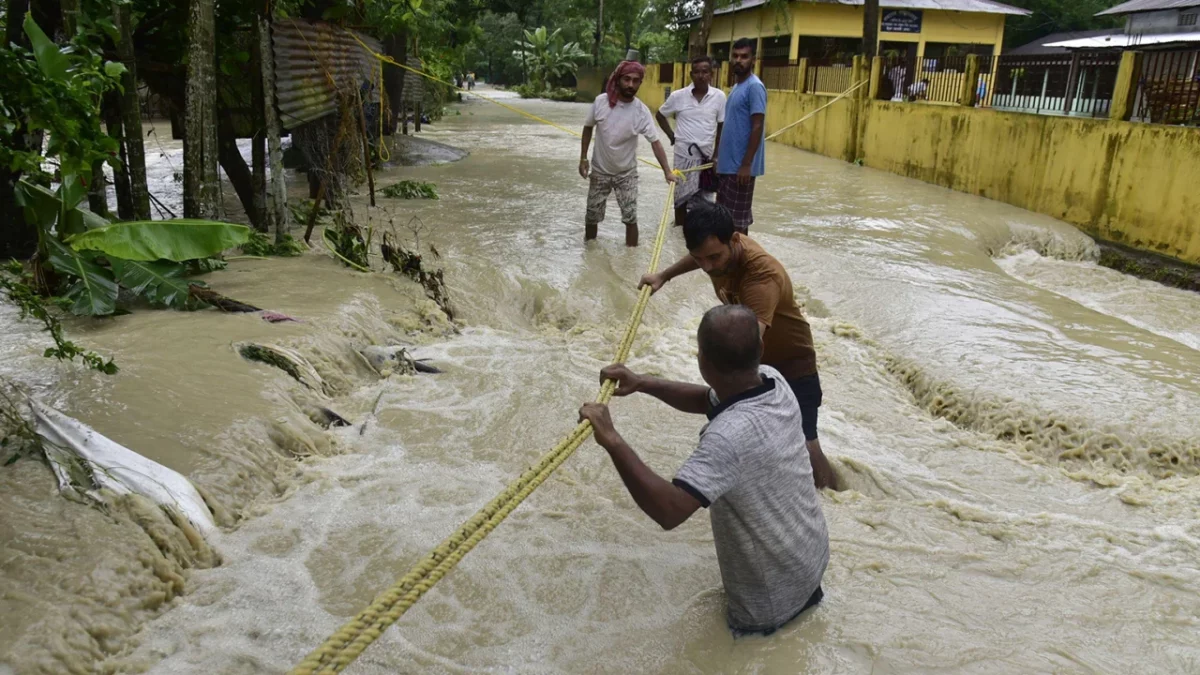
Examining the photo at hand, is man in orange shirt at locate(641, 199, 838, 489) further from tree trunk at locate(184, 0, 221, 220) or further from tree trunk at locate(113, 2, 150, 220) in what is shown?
tree trunk at locate(113, 2, 150, 220)

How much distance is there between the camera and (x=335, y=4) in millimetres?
7727

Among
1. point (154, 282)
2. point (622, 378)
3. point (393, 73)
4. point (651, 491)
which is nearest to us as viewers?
point (651, 491)

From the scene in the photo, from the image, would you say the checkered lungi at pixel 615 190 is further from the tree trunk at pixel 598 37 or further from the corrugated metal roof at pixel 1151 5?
the tree trunk at pixel 598 37

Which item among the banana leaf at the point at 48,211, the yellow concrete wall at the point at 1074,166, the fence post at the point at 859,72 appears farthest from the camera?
the fence post at the point at 859,72

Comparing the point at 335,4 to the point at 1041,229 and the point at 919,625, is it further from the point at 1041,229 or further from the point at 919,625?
the point at 1041,229

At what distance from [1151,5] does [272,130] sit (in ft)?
49.7

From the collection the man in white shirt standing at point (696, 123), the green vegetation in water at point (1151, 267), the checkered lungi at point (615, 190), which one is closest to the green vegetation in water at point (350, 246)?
the checkered lungi at point (615, 190)

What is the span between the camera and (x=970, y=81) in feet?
40.0

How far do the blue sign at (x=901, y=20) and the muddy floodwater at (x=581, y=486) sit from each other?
799 inches

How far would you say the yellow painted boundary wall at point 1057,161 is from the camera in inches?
337

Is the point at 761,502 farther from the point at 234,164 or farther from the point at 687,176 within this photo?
the point at 234,164

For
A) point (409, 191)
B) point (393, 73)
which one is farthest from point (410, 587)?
point (393, 73)

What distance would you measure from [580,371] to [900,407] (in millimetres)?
2188

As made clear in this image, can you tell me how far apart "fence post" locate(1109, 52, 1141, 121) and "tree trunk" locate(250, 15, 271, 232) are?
29.4 ft
